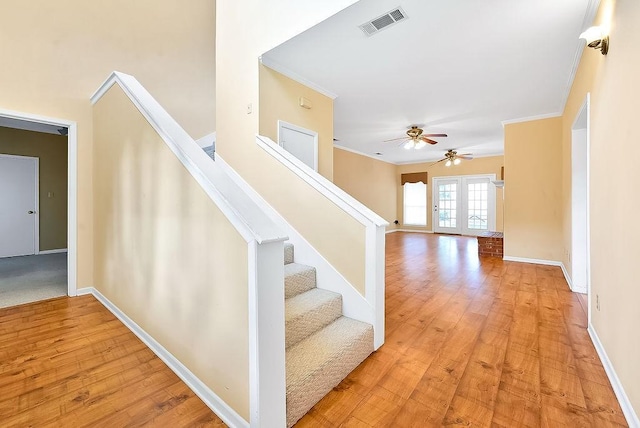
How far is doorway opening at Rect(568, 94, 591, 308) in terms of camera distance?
3.31m

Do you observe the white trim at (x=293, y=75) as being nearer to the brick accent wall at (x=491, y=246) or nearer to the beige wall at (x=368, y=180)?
the beige wall at (x=368, y=180)

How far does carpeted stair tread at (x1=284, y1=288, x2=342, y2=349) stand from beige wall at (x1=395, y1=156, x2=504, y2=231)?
27.3 feet

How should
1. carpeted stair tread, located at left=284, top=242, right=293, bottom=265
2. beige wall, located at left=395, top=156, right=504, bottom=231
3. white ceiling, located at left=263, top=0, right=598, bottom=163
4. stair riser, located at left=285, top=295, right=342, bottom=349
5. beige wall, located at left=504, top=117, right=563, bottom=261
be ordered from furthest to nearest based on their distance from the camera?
beige wall, located at left=395, top=156, right=504, bottom=231
beige wall, located at left=504, top=117, right=563, bottom=261
carpeted stair tread, located at left=284, top=242, right=293, bottom=265
white ceiling, located at left=263, top=0, right=598, bottom=163
stair riser, located at left=285, top=295, right=342, bottom=349

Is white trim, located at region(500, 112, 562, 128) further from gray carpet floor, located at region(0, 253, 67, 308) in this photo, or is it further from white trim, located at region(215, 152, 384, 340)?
gray carpet floor, located at region(0, 253, 67, 308)

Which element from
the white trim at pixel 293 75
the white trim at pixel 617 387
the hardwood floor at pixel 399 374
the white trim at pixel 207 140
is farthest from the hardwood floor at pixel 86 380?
the white trim at pixel 207 140

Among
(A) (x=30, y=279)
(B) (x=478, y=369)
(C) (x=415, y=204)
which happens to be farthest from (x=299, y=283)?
(C) (x=415, y=204)

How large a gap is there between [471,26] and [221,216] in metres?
2.78

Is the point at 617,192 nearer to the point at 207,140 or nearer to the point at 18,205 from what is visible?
the point at 207,140

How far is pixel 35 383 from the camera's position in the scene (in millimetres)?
1638

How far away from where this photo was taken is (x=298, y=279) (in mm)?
2199

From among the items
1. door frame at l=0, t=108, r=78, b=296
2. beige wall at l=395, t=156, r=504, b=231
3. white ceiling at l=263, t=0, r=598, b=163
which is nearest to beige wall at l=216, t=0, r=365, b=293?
white ceiling at l=263, t=0, r=598, b=163

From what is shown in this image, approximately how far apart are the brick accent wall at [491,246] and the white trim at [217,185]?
18.2 feet

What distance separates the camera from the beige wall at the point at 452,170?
8500mm

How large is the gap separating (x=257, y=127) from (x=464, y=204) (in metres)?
8.22
